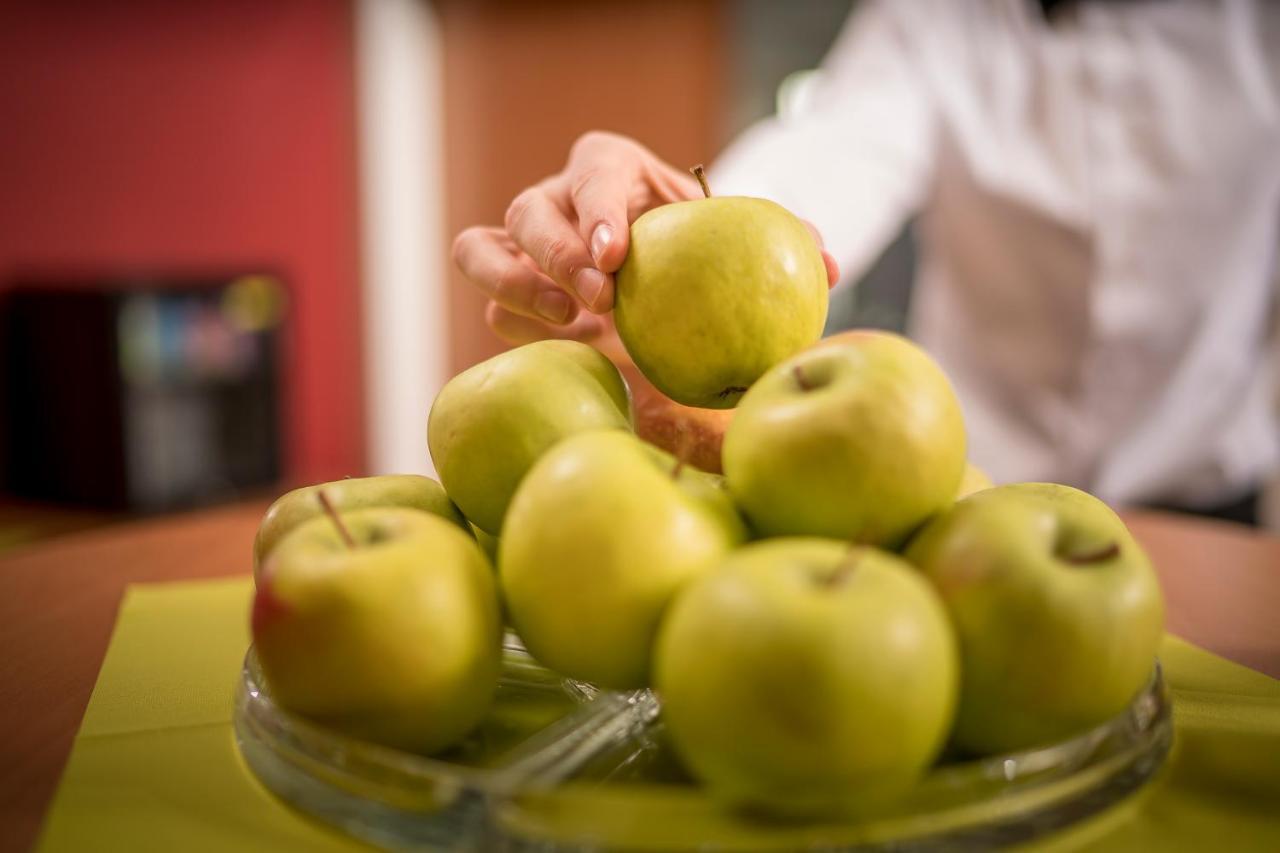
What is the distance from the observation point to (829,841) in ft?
1.12

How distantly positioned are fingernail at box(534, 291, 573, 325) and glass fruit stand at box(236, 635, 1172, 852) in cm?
32

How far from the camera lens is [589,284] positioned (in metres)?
0.61

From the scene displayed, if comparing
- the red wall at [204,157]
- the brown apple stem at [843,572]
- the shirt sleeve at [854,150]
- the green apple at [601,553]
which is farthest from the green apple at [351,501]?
the red wall at [204,157]

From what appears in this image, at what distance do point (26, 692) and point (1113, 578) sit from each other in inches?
22.2

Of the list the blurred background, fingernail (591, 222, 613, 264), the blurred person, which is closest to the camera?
fingernail (591, 222, 613, 264)

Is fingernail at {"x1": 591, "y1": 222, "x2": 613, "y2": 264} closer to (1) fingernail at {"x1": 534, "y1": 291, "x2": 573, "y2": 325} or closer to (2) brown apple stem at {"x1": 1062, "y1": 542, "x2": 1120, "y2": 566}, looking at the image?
(1) fingernail at {"x1": 534, "y1": 291, "x2": 573, "y2": 325}

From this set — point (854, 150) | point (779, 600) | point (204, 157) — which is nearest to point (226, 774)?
point (779, 600)

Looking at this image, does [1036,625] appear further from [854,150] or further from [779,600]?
[854,150]

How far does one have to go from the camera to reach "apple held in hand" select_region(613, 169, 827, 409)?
1.85 feet

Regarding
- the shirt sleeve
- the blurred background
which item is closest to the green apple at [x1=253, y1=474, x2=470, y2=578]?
the shirt sleeve

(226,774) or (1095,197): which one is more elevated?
(1095,197)

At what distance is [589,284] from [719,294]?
9cm

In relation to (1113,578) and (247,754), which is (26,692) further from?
(1113,578)

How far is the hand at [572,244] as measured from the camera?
2.05 feet
